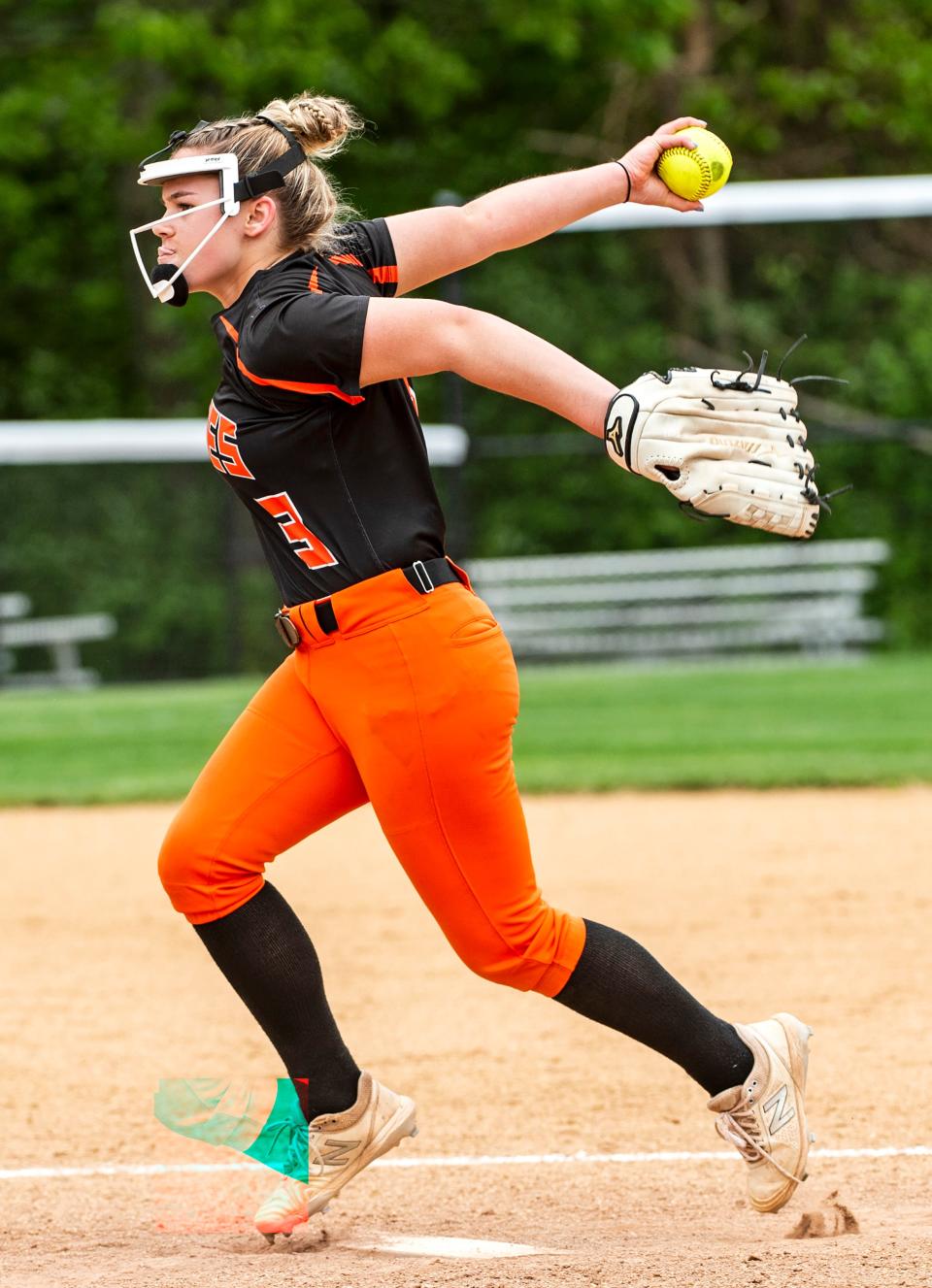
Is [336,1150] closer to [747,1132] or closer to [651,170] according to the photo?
[747,1132]

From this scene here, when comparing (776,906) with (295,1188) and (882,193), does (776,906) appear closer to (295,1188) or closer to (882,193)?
(295,1188)

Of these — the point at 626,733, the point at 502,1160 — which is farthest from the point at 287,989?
the point at 626,733

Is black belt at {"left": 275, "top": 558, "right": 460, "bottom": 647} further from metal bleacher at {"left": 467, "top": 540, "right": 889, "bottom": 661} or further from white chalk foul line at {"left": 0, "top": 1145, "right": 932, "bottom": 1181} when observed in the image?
metal bleacher at {"left": 467, "top": 540, "right": 889, "bottom": 661}

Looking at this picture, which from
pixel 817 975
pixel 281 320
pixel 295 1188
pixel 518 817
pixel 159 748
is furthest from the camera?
pixel 159 748

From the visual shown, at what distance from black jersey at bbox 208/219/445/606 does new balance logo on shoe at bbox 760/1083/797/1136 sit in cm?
119

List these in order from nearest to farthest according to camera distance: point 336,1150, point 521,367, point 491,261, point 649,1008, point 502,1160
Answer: point 521,367 → point 649,1008 → point 336,1150 → point 502,1160 → point 491,261

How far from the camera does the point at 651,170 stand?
3.19 m

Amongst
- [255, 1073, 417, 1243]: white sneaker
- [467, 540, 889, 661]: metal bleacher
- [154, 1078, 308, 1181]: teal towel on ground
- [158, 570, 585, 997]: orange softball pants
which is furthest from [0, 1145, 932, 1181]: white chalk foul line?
[467, 540, 889, 661]: metal bleacher

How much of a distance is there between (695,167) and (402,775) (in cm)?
123

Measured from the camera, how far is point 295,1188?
3295 mm

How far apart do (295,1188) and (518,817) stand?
0.88m

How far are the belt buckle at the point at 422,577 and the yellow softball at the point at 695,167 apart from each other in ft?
2.87

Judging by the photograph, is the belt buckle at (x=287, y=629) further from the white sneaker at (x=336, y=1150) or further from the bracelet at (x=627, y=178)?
the bracelet at (x=627, y=178)

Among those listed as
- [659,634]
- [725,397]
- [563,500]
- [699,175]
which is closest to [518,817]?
[725,397]
